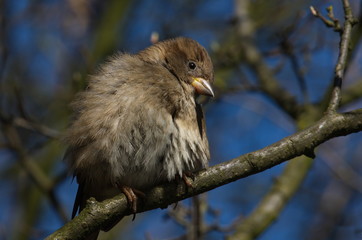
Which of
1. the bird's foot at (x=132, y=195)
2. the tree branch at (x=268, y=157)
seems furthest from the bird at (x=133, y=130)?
the tree branch at (x=268, y=157)

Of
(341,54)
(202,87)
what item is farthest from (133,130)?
(341,54)

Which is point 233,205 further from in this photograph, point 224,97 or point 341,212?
point 224,97

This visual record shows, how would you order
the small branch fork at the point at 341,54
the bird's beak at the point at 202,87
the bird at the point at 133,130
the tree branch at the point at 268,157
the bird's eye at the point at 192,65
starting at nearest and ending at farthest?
the tree branch at the point at 268,157
the small branch fork at the point at 341,54
the bird at the point at 133,130
the bird's beak at the point at 202,87
the bird's eye at the point at 192,65

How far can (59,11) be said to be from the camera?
950 cm

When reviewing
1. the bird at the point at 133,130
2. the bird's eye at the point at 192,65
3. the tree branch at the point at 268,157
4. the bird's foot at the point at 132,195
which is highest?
the bird's eye at the point at 192,65

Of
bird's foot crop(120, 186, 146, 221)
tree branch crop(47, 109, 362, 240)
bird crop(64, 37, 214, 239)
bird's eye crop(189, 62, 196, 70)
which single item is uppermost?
bird's eye crop(189, 62, 196, 70)

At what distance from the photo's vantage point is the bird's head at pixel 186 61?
5.09 meters

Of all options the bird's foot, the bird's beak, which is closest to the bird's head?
the bird's beak

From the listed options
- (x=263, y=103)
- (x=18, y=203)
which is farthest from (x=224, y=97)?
(x=18, y=203)

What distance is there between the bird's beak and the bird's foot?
1.11 metres

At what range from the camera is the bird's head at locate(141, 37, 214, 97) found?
16.7 ft

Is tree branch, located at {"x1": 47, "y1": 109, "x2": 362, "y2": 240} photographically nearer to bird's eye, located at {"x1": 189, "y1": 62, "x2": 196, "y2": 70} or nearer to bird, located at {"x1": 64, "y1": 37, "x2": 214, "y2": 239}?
bird, located at {"x1": 64, "y1": 37, "x2": 214, "y2": 239}

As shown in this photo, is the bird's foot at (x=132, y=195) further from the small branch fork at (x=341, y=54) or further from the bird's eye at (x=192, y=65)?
the small branch fork at (x=341, y=54)

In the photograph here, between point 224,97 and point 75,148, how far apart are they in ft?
8.34
